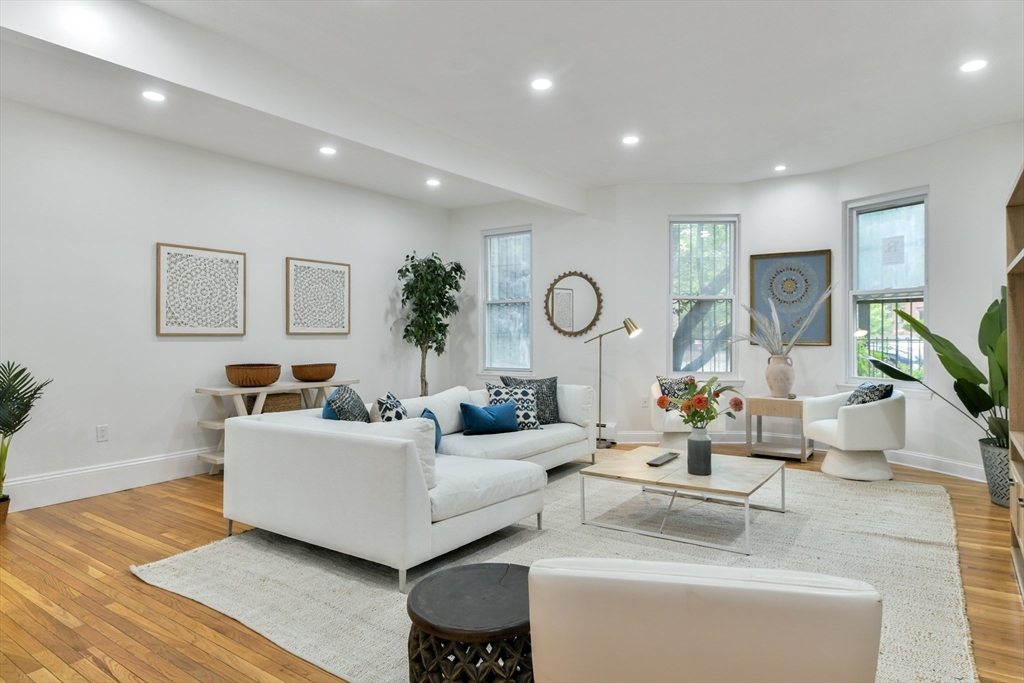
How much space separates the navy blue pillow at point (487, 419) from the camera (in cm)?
447

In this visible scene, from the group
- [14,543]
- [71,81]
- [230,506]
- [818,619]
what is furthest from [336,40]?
[818,619]

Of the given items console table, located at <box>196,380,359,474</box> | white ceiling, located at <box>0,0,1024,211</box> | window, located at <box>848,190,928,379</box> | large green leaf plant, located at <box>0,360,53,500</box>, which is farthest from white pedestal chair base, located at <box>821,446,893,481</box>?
large green leaf plant, located at <box>0,360,53,500</box>

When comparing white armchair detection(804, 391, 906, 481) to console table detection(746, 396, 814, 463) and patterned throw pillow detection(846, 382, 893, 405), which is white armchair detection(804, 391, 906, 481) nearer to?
patterned throw pillow detection(846, 382, 893, 405)

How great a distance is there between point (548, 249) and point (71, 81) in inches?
175

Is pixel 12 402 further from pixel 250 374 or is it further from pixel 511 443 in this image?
pixel 511 443

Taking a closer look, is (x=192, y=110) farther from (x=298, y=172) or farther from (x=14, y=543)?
(x=14, y=543)

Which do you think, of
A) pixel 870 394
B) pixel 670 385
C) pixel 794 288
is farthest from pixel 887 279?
pixel 670 385

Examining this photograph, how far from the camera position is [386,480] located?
2.70m

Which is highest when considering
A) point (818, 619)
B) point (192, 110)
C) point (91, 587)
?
point (192, 110)

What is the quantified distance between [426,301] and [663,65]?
3556 mm

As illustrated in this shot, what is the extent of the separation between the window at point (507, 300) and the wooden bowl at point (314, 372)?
88.3 inches

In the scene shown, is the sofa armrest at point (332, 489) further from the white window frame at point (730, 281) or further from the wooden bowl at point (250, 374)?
the white window frame at point (730, 281)

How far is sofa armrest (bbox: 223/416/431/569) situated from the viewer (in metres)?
2.68

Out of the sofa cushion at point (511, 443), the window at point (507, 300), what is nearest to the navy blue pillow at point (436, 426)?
the sofa cushion at point (511, 443)
